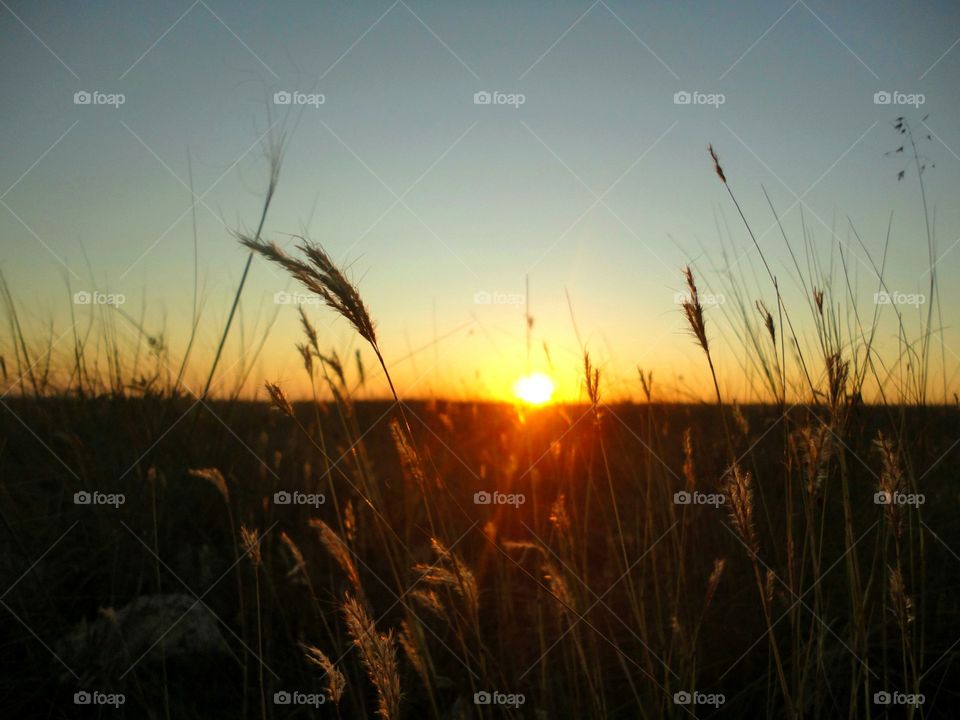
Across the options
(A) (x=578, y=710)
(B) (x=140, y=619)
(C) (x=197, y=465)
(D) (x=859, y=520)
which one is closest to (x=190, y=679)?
(B) (x=140, y=619)

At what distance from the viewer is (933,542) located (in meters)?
2.58

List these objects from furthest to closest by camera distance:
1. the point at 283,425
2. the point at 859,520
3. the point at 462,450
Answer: the point at 283,425 → the point at 462,450 → the point at 859,520

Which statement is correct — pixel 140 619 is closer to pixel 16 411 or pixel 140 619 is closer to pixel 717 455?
pixel 16 411

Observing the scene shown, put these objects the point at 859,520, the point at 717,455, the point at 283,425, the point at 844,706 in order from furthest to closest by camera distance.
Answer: the point at 283,425 → the point at 717,455 → the point at 859,520 → the point at 844,706

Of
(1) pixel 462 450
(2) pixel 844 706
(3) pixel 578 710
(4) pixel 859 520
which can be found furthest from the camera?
(1) pixel 462 450

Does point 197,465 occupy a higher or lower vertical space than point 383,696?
higher

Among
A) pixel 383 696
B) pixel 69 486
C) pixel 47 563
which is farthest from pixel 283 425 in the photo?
pixel 383 696

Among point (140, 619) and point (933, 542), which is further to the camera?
point (933, 542)

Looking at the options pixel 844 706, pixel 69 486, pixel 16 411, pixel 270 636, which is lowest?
pixel 844 706

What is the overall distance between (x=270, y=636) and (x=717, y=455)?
1998 millimetres

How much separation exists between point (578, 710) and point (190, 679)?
121 centimetres

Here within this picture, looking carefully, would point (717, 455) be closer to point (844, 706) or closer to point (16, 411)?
point (844, 706)

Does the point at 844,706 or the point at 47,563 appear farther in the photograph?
the point at 47,563

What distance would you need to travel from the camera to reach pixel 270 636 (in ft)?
7.46
